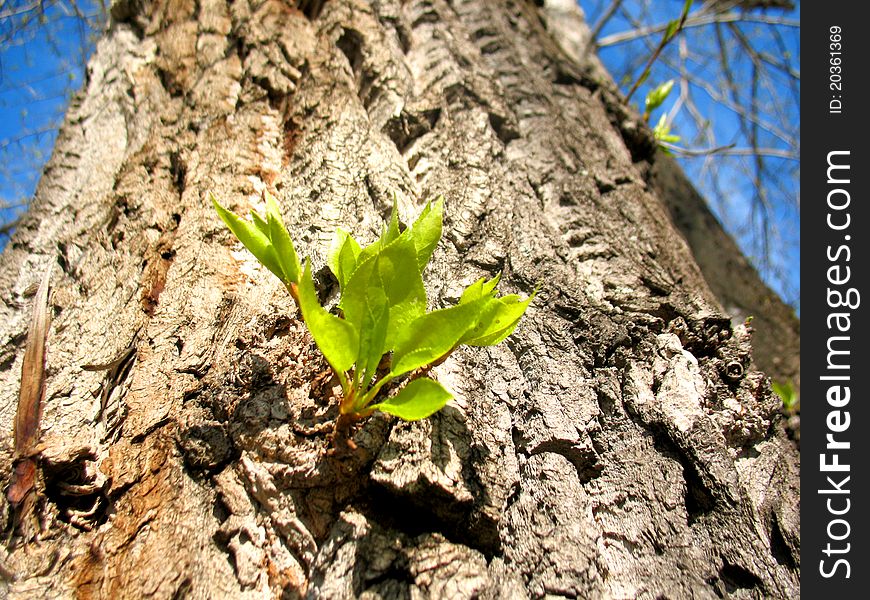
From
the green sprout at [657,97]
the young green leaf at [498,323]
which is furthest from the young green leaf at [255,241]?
the green sprout at [657,97]

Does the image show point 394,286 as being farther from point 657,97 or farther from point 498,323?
point 657,97

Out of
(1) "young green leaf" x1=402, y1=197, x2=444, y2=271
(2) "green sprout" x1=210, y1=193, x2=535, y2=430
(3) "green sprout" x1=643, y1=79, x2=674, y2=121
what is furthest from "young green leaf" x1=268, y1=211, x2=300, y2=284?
(3) "green sprout" x1=643, y1=79, x2=674, y2=121

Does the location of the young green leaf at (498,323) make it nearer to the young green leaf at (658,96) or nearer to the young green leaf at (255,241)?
the young green leaf at (255,241)

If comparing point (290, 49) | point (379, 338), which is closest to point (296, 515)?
point (379, 338)

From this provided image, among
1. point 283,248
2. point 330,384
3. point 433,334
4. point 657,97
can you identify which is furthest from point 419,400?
point 657,97

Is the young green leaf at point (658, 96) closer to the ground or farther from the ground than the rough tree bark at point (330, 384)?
farther from the ground

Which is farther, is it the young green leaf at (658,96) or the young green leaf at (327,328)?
the young green leaf at (658,96)
